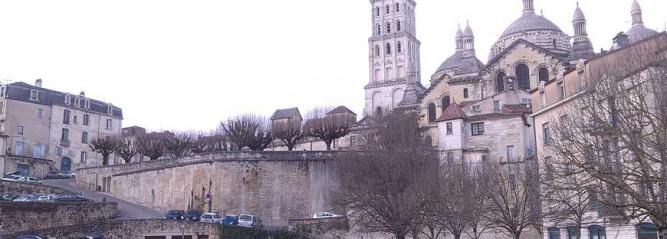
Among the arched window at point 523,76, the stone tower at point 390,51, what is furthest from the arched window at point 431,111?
the stone tower at point 390,51

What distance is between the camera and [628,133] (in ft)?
65.5

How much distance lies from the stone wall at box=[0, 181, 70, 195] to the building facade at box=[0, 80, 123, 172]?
1969 cm

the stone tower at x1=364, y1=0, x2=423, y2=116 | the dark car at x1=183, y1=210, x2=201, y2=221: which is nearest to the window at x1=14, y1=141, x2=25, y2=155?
the dark car at x1=183, y1=210, x2=201, y2=221

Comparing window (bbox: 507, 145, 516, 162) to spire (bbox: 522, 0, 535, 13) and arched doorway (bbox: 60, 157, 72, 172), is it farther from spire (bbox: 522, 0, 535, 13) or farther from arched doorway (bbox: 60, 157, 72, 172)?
arched doorway (bbox: 60, 157, 72, 172)

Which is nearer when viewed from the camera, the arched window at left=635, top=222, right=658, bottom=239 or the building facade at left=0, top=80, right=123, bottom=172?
the arched window at left=635, top=222, right=658, bottom=239

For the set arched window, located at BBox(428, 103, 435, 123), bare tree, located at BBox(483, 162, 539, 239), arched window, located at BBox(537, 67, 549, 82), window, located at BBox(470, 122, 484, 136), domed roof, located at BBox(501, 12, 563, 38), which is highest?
domed roof, located at BBox(501, 12, 563, 38)

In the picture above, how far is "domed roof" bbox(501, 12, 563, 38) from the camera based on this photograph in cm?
7506

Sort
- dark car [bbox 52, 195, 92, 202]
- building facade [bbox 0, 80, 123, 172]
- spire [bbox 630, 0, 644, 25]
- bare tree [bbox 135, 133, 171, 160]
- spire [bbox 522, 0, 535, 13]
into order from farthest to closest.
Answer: spire [bbox 522, 0, 535, 13], spire [bbox 630, 0, 644, 25], building facade [bbox 0, 80, 123, 172], bare tree [bbox 135, 133, 171, 160], dark car [bbox 52, 195, 92, 202]

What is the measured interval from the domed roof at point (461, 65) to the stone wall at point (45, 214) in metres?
40.0

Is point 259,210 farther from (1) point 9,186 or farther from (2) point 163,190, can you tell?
(1) point 9,186

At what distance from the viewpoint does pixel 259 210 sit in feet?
168

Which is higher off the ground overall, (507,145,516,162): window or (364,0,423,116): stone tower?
(364,0,423,116): stone tower

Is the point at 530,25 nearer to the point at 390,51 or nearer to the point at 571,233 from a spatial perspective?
the point at 390,51

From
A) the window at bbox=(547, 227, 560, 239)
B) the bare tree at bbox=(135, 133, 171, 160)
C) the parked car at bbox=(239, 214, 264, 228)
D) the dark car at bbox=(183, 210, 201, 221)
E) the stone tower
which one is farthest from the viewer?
the stone tower
